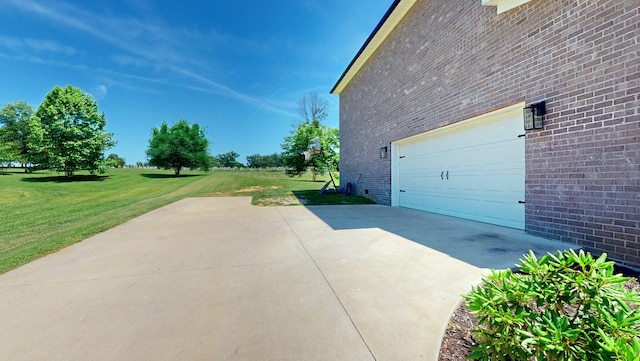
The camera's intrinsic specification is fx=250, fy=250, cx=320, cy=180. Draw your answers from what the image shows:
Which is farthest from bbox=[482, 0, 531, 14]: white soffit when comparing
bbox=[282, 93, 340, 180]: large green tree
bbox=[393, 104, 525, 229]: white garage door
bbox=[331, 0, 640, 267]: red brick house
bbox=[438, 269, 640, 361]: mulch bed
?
bbox=[282, 93, 340, 180]: large green tree

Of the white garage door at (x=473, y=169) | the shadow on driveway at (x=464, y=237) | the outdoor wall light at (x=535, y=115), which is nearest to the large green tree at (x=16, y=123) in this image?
the shadow on driveway at (x=464, y=237)

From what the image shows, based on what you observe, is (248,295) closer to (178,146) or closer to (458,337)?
(458,337)

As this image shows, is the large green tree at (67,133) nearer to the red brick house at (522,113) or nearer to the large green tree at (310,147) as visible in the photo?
the large green tree at (310,147)

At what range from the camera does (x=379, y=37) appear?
881 cm

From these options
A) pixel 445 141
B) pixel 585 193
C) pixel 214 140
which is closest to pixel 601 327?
pixel 585 193

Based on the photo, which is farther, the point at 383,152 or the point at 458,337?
the point at 383,152

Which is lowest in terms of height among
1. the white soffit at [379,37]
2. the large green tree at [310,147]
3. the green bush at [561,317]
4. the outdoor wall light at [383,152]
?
the green bush at [561,317]

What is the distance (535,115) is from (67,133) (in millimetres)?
28973

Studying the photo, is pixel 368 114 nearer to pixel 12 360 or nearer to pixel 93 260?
pixel 93 260

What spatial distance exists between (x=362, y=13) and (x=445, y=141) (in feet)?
21.8

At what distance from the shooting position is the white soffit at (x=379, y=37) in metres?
7.19

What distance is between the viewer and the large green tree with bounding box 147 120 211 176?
3152 centimetres

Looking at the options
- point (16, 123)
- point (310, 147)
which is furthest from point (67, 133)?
point (16, 123)

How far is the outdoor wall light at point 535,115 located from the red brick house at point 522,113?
31 mm
